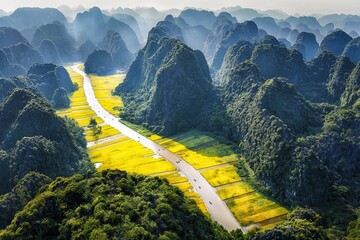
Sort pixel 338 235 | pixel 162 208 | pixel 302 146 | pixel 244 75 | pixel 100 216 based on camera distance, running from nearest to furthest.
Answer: pixel 100 216 → pixel 162 208 → pixel 338 235 → pixel 302 146 → pixel 244 75

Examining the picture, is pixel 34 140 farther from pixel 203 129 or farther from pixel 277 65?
pixel 277 65

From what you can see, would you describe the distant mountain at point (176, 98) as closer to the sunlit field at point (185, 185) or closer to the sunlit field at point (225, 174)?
the sunlit field at point (225, 174)

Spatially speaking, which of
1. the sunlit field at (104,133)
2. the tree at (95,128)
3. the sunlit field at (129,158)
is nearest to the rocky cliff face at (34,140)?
the sunlit field at (129,158)

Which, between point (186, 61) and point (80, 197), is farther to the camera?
point (186, 61)

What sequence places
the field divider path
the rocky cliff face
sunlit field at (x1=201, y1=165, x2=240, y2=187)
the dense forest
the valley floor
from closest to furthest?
1. the dense forest
2. the field divider path
3. the valley floor
4. the rocky cliff face
5. sunlit field at (x1=201, y1=165, x2=240, y2=187)

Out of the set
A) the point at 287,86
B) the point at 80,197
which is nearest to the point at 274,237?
the point at 80,197

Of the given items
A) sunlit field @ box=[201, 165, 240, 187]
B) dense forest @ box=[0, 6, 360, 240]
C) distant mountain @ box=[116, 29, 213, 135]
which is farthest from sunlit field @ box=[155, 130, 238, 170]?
distant mountain @ box=[116, 29, 213, 135]

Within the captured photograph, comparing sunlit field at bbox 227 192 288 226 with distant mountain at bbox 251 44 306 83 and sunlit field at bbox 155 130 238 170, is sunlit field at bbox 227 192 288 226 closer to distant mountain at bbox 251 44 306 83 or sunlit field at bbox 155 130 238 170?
sunlit field at bbox 155 130 238 170

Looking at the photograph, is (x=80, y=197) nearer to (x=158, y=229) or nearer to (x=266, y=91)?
(x=158, y=229)

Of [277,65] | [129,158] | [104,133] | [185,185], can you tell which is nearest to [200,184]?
[185,185]
